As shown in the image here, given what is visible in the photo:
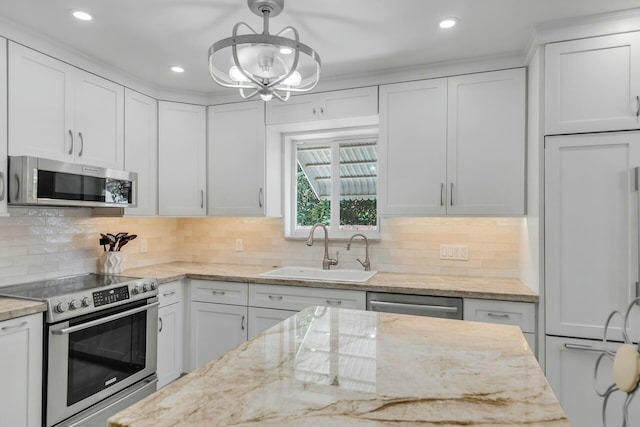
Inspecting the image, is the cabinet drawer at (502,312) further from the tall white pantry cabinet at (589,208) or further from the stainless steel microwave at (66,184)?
the stainless steel microwave at (66,184)

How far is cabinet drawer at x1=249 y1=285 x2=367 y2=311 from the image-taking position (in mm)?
2611

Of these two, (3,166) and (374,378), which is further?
(3,166)

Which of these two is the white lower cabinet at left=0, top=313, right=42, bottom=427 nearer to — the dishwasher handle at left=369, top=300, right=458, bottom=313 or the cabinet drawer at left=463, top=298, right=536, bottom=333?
the dishwasher handle at left=369, top=300, right=458, bottom=313

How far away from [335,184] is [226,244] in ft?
3.95

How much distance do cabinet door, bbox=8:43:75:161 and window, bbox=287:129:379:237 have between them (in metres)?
1.79

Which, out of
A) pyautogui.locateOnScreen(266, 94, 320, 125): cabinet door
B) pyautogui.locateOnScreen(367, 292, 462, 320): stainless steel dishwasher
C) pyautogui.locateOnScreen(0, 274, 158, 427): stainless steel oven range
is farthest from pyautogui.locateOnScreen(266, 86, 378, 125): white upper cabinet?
pyautogui.locateOnScreen(0, 274, 158, 427): stainless steel oven range

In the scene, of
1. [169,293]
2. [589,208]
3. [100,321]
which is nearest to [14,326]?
[100,321]

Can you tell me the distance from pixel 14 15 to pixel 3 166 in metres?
0.83

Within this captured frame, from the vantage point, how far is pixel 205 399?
92 centimetres

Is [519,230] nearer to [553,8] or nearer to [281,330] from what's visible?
[553,8]

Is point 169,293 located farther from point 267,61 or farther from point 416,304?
point 267,61

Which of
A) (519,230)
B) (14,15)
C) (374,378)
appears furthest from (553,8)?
(14,15)

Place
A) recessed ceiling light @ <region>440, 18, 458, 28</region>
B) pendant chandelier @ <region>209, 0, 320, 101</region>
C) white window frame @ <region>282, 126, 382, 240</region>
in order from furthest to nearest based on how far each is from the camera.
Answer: white window frame @ <region>282, 126, 382, 240</region>
recessed ceiling light @ <region>440, 18, 458, 28</region>
pendant chandelier @ <region>209, 0, 320, 101</region>

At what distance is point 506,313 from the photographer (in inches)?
90.2
